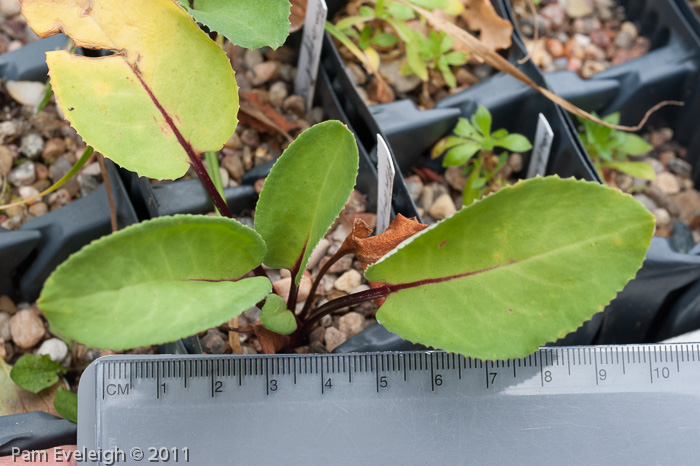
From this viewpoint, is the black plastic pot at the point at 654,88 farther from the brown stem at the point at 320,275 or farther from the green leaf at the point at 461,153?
the brown stem at the point at 320,275

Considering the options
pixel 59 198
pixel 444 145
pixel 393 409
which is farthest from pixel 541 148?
pixel 59 198

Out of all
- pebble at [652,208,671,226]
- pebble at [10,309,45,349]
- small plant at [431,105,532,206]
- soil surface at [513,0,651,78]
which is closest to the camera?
pebble at [10,309,45,349]

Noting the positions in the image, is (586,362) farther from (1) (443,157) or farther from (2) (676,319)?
(1) (443,157)

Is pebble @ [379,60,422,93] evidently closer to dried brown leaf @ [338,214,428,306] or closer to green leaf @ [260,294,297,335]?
dried brown leaf @ [338,214,428,306]

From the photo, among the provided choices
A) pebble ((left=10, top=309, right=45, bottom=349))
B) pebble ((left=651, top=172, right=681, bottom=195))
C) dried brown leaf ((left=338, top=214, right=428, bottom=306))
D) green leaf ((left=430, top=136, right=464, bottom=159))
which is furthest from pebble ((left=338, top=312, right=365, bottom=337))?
pebble ((left=651, top=172, right=681, bottom=195))

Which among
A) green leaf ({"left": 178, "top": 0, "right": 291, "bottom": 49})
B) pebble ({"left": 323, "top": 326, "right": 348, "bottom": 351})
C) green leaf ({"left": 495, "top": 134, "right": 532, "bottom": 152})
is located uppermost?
green leaf ({"left": 178, "top": 0, "right": 291, "bottom": 49})

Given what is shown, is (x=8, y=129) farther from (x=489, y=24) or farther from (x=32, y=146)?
(x=489, y=24)

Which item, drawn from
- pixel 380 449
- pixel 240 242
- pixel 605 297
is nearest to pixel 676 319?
pixel 605 297
